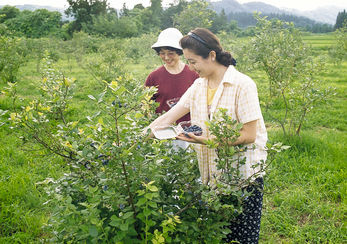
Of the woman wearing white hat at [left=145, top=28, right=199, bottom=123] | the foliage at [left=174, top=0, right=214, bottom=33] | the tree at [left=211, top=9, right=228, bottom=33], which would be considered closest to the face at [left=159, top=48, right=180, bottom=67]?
the woman wearing white hat at [left=145, top=28, right=199, bottom=123]

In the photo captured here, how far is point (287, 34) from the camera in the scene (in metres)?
5.32

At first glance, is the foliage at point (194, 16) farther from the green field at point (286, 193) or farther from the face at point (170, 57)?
the face at point (170, 57)

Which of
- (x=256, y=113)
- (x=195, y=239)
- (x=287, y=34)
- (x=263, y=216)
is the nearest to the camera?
(x=195, y=239)

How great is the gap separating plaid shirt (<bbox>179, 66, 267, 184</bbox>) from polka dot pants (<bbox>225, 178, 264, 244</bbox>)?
0.76ft

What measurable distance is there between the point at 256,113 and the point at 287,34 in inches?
157

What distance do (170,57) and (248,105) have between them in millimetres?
1673

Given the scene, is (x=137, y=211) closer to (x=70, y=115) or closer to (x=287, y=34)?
(x=287, y=34)

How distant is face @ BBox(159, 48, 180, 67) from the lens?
3.37m

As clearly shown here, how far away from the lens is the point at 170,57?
342cm

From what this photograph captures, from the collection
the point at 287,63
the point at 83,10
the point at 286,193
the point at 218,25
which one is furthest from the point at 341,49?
the point at 83,10

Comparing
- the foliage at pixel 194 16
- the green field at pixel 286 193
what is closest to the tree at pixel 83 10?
the foliage at pixel 194 16

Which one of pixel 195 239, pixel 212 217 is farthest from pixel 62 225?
pixel 212 217

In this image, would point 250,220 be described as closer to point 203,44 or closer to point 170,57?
point 203,44

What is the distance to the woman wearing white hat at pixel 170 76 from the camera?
11.0 ft
